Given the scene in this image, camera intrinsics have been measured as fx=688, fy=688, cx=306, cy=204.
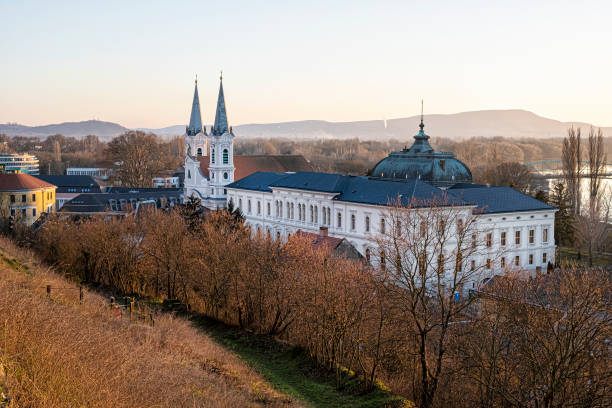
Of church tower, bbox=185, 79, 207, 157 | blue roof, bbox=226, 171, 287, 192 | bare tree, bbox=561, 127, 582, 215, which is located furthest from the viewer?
church tower, bbox=185, 79, 207, 157

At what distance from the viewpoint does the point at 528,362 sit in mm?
17797

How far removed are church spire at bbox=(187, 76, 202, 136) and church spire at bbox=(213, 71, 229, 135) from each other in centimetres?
739

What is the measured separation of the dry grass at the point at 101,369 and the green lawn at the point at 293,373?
4.84 ft

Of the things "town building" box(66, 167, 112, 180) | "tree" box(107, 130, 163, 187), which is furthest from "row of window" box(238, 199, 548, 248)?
"town building" box(66, 167, 112, 180)

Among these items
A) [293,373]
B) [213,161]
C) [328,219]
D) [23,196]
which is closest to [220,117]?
[213,161]

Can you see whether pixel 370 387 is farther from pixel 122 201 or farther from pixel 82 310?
pixel 122 201

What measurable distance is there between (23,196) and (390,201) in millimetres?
37025

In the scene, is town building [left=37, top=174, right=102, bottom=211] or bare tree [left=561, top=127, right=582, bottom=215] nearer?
bare tree [left=561, top=127, right=582, bottom=215]

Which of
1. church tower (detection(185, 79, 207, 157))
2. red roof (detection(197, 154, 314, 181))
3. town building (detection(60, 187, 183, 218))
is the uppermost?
church tower (detection(185, 79, 207, 157))

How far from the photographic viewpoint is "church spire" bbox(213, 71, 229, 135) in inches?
3068

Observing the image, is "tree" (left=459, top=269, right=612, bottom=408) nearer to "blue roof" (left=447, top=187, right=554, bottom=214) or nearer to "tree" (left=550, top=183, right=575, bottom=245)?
"blue roof" (left=447, top=187, right=554, bottom=214)

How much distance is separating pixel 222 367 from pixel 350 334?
4.60 metres

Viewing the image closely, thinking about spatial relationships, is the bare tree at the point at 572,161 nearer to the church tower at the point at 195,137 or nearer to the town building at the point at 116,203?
the town building at the point at 116,203

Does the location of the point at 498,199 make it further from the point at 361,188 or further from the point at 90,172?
the point at 90,172
